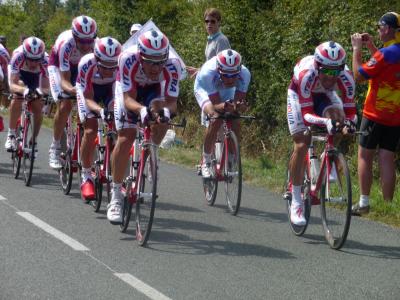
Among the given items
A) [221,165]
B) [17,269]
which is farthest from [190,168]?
[17,269]

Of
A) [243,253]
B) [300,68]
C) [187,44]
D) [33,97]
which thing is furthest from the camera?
[187,44]

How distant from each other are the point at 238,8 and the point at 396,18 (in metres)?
8.40

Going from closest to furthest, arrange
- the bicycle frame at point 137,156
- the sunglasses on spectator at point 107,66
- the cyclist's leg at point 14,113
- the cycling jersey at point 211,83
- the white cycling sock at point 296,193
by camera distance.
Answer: the bicycle frame at point 137,156 → the white cycling sock at point 296,193 → the sunglasses on spectator at point 107,66 → the cycling jersey at point 211,83 → the cyclist's leg at point 14,113

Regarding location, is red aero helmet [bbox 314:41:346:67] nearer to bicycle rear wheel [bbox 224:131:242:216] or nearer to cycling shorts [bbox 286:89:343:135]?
cycling shorts [bbox 286:89:343:135]

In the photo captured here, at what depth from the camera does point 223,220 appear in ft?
33.8

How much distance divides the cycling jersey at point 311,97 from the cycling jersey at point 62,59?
3.34 m

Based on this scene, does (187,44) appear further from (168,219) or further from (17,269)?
(17,269)

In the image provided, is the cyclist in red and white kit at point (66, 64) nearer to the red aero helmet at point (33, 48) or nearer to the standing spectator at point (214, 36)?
the red aero helmet at point (33, 48)

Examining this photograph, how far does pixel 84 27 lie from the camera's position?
1122 cm

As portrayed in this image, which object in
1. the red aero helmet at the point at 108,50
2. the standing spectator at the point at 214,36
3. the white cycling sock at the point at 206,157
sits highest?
the standing spectator at the point at 214,36

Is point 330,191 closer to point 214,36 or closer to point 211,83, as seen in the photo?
point 211,83

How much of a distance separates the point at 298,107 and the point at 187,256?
2.03 metres

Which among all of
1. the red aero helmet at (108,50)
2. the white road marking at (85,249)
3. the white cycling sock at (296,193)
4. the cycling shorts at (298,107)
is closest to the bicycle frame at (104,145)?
the red aero helmet at (108,50)

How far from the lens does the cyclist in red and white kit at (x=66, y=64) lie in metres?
11.2
